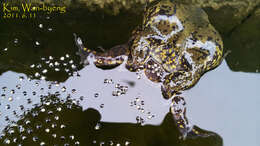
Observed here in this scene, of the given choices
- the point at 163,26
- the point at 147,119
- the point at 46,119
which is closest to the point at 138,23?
the point at 163,26

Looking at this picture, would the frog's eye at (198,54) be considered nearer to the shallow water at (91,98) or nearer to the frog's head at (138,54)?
the shallow water at (91,98)

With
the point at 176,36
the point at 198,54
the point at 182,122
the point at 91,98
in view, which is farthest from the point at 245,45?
the point at 91,98

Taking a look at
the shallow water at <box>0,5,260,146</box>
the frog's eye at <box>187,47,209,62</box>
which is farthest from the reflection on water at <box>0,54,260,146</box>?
the frog's eye at <box>187,47,209,62</box>

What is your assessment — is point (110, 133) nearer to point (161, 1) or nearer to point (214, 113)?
point (214, 113)

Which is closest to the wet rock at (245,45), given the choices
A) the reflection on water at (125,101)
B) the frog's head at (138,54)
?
the reflection on water at (125,101)

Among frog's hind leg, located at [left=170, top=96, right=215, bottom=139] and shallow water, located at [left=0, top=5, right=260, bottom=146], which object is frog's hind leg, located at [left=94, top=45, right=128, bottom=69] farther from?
frog's hind leg, located at [left=170, top=96, right=215, bottom=139]

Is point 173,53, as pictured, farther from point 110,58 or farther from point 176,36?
point 110,58
